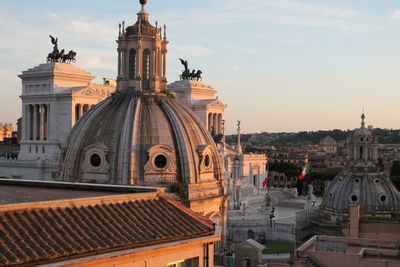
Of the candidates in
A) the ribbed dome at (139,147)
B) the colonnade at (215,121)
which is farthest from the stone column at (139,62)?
the colonnade at (215,121)

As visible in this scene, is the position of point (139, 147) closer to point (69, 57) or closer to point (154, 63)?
point (154, 63)

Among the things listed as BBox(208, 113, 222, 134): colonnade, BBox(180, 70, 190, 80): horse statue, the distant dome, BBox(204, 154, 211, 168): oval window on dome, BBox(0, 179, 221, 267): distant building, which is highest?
BBox(180, 70, 190, 80): horse statue

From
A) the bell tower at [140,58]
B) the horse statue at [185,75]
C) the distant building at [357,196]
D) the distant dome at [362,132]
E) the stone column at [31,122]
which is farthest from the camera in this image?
the horse statue at [185,75]

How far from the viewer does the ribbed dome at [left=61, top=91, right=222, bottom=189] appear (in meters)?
26.7

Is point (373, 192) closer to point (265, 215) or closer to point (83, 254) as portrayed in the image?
point (265, 215)

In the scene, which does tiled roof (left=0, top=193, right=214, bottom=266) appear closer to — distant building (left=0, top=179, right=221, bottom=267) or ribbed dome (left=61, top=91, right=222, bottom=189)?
distant building (left=0, top=179, right=221, bottom=267)

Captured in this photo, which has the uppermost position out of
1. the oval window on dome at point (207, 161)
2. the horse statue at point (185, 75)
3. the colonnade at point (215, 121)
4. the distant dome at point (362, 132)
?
the horse statue at point (185, 75)

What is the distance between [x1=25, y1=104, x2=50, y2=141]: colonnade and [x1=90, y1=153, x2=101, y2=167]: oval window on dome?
56592 millimetres

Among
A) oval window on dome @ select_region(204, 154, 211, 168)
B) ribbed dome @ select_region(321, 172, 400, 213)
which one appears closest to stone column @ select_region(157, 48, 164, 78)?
oval window on dome @ select_region(204, 154, 211, 168)

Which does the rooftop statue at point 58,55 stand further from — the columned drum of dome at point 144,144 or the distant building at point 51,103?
the columned drum of dome at point 144,144

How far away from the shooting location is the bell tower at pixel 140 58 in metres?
29.7

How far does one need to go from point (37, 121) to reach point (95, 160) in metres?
58.5

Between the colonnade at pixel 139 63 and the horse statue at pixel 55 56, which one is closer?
the colonnade at pixel 139 63

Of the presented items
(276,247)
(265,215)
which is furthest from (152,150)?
(265,215)
